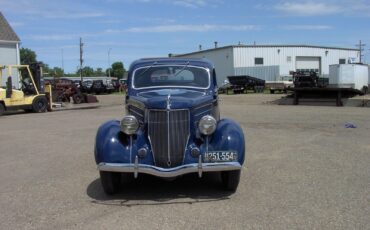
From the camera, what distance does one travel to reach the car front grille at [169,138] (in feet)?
22.1

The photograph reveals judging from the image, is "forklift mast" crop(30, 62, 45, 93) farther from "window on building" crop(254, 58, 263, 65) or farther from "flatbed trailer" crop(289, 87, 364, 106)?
"window on building" crop(254, 58, 263, 65)

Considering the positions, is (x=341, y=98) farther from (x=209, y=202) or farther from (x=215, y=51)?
(x=215, y=51)

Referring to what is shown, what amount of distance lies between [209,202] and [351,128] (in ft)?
31.4

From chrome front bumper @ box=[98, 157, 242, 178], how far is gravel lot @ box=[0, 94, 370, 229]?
1.38 feet

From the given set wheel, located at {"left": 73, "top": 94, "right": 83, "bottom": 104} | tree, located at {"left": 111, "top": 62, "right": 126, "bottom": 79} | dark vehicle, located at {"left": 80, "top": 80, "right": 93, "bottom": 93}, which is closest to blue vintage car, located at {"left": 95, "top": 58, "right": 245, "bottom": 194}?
wheel, located at {"left": 73, "top": 94, "right": 83, "bottom": 104}

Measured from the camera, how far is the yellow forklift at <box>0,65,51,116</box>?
909 inches

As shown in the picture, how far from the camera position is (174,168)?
6.58 metres

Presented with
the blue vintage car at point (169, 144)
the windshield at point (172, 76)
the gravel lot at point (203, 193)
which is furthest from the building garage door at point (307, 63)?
the blue vintage car at point (169, 144)

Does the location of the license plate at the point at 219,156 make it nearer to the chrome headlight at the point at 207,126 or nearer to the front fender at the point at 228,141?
the front fender at the point at 228,141

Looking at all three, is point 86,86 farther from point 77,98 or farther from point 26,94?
point 26,94

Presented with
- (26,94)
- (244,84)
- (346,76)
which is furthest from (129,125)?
(244,84)

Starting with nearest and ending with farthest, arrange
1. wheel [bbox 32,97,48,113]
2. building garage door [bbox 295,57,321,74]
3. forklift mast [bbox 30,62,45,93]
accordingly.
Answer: wheel [bbox 32,97,48,113]
forklift mast [bbox 30,62,45,93]
building garage door [bbox 295,57,321,74]

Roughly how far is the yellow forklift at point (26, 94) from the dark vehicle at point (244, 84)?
22.8m

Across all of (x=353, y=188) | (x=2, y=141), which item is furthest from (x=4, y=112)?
(x=353, y=188)
